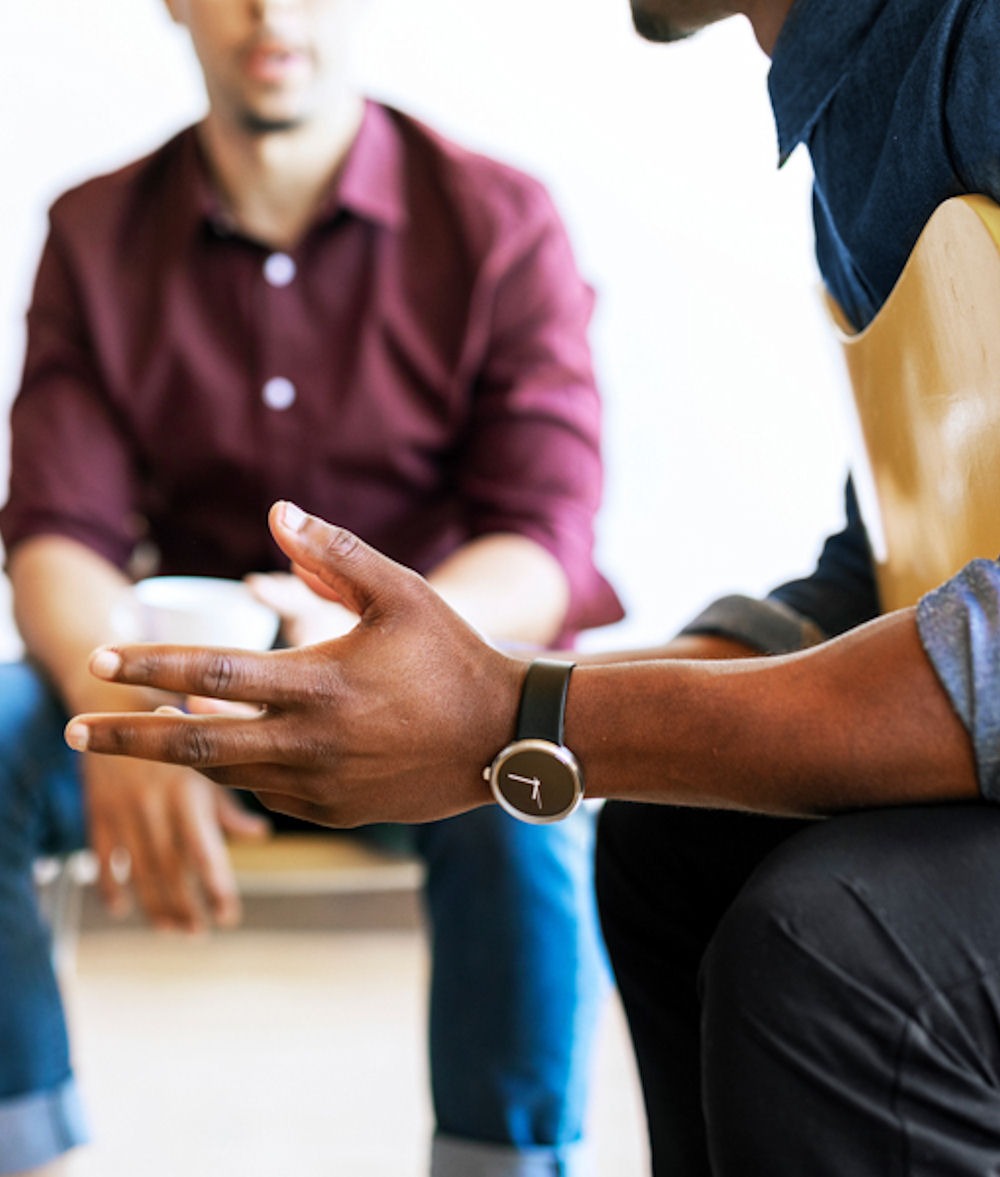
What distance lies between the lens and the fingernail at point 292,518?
0.70 metres

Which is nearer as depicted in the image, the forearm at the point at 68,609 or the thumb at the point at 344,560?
the thumb at the point at 344,560

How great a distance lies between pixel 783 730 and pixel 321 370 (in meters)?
0.93

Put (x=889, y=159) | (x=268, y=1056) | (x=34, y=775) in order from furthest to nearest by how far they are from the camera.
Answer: (x=268, y=1056) < (x=34, y=775) < (x=889, y=159)

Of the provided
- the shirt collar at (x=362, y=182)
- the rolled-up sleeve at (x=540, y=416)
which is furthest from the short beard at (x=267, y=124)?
the rolled-up sleeve at (x=540, y=416)

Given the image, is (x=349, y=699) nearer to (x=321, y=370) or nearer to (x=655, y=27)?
(x=655, y=27)

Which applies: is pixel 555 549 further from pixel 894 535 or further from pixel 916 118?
pixel 916 118

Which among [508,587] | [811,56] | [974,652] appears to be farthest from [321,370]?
[974,652]

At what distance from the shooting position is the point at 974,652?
618 mm

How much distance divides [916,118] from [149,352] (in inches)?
36.7

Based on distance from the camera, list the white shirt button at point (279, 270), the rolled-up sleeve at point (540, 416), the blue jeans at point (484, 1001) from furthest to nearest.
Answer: the white shirt button at point (279, 270) < the rolled-up sleeve at point (540, 416) < the blue jeans at point (484, 1001)

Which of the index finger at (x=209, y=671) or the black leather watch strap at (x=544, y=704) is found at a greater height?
the index finger at (x=209, y=671)

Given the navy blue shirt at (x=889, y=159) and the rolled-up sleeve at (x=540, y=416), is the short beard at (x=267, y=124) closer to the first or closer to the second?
the rolled-up sleeve at (x=540, y=416)

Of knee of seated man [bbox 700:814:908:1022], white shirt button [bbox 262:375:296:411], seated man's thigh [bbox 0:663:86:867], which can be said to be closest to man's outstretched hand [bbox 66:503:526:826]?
knee of seated man [bbox 700:814:908:1022]

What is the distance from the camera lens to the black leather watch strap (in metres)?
0.68
